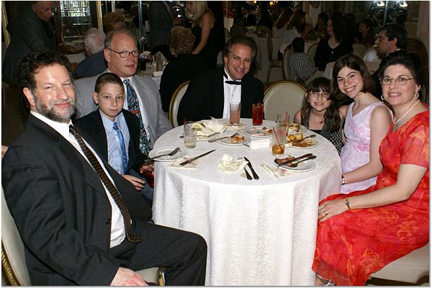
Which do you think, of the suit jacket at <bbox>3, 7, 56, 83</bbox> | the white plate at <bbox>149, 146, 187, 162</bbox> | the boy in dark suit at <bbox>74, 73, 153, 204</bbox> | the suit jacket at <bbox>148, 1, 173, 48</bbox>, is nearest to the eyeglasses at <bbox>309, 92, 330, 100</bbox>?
the white plate at <bbox>149, 146, 187, 162</bbox>

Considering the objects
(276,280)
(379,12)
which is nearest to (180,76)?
(276,280)

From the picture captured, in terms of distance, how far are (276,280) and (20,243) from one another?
117 cm

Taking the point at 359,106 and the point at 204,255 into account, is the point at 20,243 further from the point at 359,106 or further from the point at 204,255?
the point at 359,106

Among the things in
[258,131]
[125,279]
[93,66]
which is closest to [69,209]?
[125,279]

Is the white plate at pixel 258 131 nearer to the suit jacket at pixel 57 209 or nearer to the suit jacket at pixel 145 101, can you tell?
the suit jacket at pixel 145 101

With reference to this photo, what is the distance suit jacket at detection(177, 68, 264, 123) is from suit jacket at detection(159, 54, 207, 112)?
0.73m

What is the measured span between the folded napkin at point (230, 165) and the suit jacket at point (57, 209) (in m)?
0.58

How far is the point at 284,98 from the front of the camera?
3.43 meters

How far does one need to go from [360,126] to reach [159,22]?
5050mm

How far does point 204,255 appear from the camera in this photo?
1993 mm

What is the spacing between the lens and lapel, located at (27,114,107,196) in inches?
64.3

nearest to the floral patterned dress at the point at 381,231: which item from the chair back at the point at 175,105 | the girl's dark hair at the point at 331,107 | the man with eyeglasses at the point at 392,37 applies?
the girl's dark hair at the point at 331,107

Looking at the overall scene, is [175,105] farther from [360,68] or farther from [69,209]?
[69,209]

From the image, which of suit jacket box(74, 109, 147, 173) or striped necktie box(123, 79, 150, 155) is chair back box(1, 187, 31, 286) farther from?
striped necktie box(123, 79, 150, 155)
